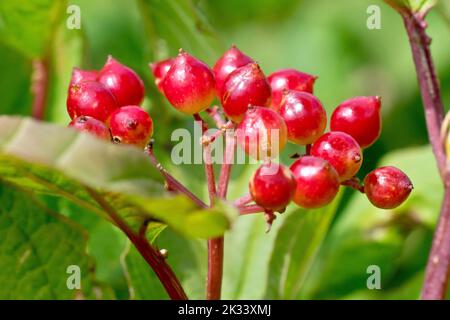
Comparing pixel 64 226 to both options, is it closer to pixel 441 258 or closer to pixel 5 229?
pixel 5 229

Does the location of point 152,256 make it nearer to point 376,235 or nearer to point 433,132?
point 433,132

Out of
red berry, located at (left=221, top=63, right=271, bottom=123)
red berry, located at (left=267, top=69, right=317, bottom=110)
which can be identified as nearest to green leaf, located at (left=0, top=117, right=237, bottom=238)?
red berry, located at (left=221, top=63, right=271, bottom=123)

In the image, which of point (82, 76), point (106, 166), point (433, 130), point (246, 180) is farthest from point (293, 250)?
point (106, 166)

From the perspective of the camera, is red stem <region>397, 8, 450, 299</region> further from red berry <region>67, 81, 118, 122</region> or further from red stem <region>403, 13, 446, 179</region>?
red berry <region>67, 81, 118, 122</region>

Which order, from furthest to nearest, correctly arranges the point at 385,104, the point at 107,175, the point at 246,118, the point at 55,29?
the point at 385,104 < the point at 55,29 < the point at 246,118 < the point at 107,175

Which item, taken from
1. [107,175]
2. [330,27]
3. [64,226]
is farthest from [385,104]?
[107,175]

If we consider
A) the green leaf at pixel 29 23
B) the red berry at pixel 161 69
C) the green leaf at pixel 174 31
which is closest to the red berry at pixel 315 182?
the red berry at pixel 161 69

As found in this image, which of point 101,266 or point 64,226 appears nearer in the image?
point 64,226
